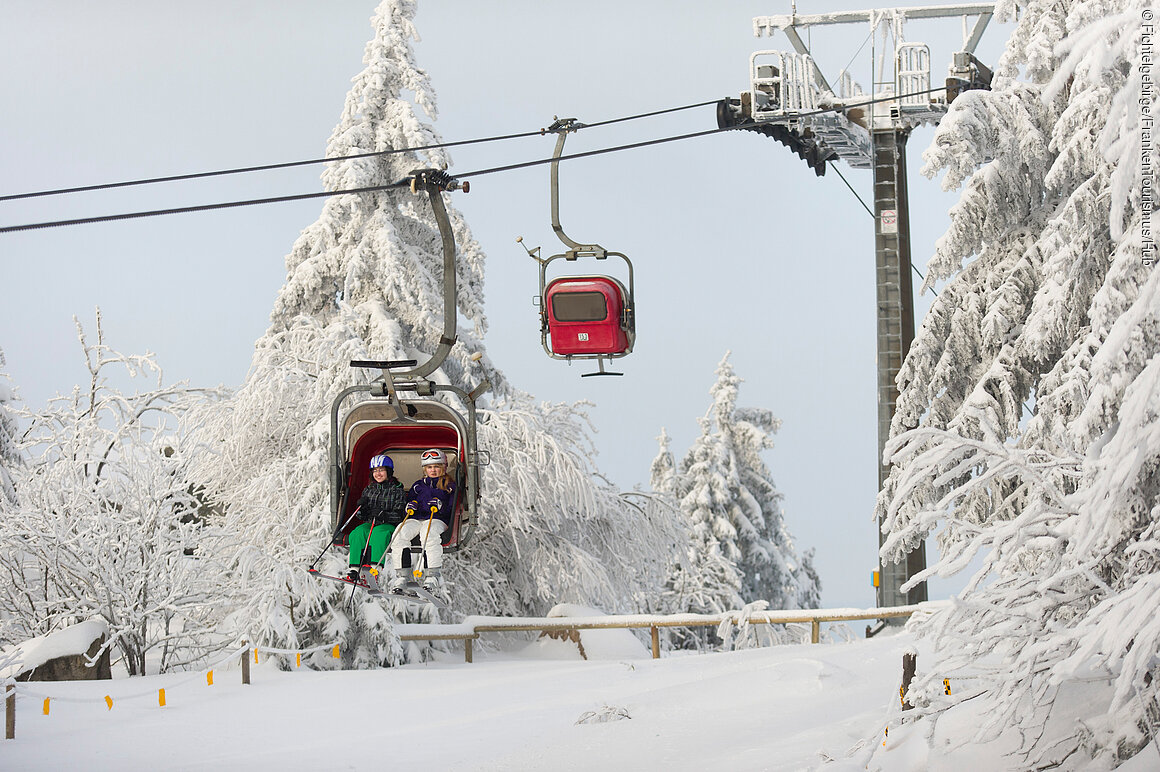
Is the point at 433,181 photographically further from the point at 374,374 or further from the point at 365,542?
the point at 374,374

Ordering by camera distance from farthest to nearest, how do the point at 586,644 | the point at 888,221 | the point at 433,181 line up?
the point at 888,221
the point at 586,644
the point at 433,181

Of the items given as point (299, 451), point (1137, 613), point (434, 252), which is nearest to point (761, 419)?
point (434, 252)

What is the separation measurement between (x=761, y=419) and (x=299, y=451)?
17.3 m

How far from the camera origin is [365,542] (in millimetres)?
12055

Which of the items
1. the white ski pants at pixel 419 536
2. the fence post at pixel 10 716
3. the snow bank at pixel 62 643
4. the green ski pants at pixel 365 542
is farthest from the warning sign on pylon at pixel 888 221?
the fence post at pixel 10 716

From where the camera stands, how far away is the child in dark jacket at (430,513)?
1166 centimetres

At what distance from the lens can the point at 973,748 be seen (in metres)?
8.09

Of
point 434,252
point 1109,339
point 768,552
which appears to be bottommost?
point 768,552

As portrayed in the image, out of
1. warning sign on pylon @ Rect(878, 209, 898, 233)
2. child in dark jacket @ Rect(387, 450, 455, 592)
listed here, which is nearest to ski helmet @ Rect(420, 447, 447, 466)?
child in dark jacket @ Rect(387, 450, 455, 592)

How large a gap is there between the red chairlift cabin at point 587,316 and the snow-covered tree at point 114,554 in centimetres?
669

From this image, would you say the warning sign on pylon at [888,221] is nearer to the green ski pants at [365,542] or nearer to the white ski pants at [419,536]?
the white ski pants at [419,536]

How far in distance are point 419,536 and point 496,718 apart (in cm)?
287

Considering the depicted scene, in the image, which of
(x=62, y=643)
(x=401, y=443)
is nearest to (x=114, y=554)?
(x=62, y=643)

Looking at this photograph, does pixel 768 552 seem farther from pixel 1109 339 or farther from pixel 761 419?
pixel 1109 339
